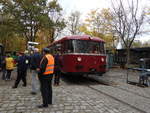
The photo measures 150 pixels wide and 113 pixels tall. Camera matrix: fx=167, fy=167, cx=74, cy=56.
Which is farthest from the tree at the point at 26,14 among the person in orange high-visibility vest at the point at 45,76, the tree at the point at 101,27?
the person in orange high-visibility vest at the point at 45,76

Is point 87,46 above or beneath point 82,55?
above

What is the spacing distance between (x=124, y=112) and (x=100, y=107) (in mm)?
783

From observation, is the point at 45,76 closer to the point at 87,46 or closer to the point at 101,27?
the point at 87,46

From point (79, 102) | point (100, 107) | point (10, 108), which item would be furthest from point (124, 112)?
point (10, 108)

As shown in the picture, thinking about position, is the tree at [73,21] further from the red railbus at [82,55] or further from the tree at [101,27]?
the red railbus at [82,55]

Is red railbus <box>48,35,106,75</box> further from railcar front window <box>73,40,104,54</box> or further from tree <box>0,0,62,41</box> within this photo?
tree <box>0,0,62,41</box>

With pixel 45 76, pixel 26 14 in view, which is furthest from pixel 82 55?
pixel 26 14

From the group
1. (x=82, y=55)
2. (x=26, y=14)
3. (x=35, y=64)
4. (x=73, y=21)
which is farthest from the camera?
(x=73, y=21)

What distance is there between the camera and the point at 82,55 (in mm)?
10594

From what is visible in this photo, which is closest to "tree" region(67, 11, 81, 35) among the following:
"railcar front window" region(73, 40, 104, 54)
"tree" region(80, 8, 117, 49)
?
"tree" region(80, 8, 117, 49)

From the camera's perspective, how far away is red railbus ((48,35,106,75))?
10.5m

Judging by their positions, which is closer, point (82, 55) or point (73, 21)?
point (82, 55)

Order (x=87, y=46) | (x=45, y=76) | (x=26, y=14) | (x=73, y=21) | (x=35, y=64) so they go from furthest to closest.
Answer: (x=73, y=21) → (x=26, y=14) → (x=87, y=46) → (x=35, y=64) → (x=45, y=76)

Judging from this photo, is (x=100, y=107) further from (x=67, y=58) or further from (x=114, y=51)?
(x=114, y=51)
